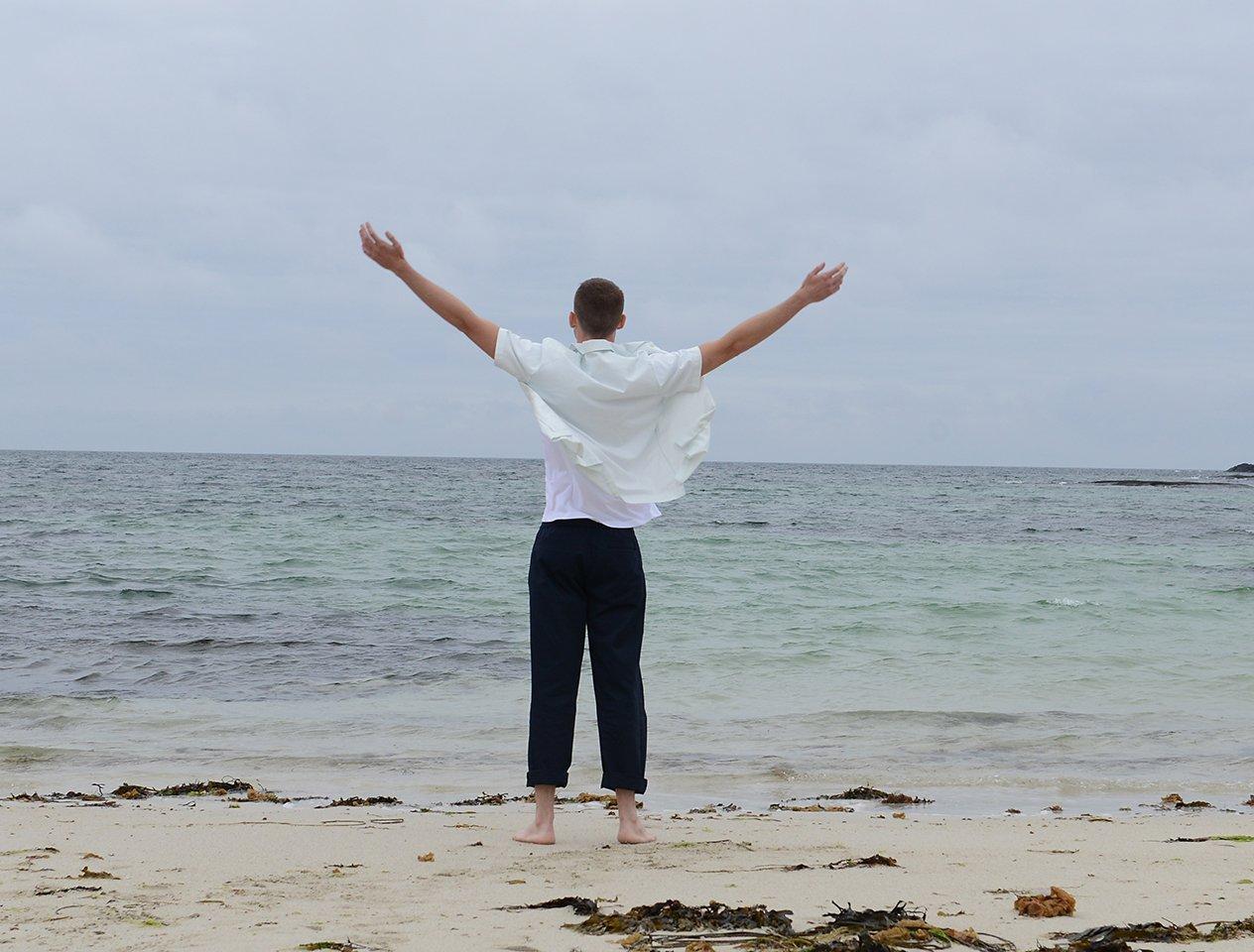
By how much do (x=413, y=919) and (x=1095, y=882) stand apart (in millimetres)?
2127

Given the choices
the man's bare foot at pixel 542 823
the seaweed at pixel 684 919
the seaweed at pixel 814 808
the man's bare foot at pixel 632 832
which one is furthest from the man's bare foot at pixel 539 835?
the seaweed at pixel 814 808

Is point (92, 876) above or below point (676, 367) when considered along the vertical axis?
below

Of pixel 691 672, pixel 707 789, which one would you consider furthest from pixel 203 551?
pixel 707 789

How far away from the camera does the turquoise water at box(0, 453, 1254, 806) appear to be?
253 inches

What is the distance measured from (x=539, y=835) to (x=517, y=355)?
68.6 inches

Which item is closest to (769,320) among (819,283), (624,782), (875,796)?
(819,283)

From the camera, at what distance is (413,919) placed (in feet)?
10.3

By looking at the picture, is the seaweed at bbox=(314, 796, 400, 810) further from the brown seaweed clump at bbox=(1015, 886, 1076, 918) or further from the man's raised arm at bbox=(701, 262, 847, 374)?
the brown seaweed clump at bbox=(1015, 886, 1076, 918)

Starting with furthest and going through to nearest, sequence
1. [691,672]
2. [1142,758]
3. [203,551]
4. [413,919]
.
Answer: [203,551]
[691,672]
[1142,758]
[413,919]

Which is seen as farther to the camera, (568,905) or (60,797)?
(60,797)

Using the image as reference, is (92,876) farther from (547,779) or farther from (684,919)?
(684,919)

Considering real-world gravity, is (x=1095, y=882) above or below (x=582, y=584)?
below

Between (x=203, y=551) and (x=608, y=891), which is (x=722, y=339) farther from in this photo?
(x=203, y=551)

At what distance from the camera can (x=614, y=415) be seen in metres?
4.06
